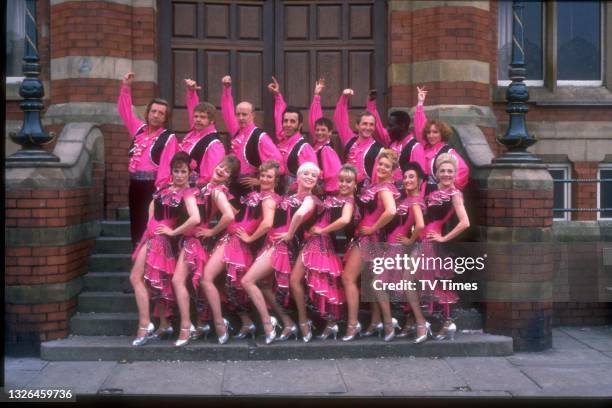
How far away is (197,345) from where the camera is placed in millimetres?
7012

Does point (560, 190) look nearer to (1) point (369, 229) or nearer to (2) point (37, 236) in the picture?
(1) point (369, 229)

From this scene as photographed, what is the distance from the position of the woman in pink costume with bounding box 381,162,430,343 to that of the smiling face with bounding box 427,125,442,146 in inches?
19.7

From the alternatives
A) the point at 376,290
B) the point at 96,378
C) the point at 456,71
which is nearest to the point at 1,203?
the point at 96,378

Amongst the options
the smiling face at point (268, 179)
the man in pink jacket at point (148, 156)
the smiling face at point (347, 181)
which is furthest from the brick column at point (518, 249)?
the man in pink jacket at point (148, 156)

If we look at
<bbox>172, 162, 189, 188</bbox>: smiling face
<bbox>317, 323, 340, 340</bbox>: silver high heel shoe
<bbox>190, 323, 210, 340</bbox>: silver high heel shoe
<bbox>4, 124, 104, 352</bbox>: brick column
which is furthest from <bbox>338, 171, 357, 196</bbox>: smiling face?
<bbox>4, 124, 104, 352</bbox>: brick column

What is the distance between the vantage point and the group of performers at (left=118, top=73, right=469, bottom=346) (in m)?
7.01

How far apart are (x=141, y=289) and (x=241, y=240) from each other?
995 millimetres

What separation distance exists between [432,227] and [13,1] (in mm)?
5995

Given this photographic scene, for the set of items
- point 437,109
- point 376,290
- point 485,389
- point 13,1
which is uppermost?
point 13,1

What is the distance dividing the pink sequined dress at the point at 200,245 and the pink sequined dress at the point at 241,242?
20 cm

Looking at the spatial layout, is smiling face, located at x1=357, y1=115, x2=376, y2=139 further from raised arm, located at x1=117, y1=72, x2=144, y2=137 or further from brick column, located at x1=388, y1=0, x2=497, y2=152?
raised arm, located at x1=117, y1=72, x2=144, y2=137

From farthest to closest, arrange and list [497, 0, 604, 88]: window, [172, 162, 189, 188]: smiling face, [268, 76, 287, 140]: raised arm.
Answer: [497, 0, 604, 88]: window
[268, 76, 287, 140]: raised arm
[172, 162, 189, 188]: smiling face

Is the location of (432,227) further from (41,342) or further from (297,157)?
(41,342)

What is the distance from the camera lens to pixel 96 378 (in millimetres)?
6395
